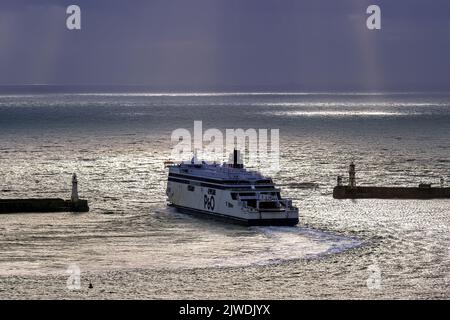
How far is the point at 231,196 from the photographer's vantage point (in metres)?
88.6

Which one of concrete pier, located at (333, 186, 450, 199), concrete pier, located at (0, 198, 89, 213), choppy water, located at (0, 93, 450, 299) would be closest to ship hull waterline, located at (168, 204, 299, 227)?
choppy water, located at (0, 93, 450, 299)

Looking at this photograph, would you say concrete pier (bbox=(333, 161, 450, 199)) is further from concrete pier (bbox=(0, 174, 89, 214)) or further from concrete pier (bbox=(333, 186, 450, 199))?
concrete pier (bbox=(0, 174, 89, 214))

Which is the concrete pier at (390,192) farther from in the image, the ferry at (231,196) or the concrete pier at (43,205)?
the concrete pier at (43,205)

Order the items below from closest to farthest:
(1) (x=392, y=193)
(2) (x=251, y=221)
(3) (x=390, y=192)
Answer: (2) (x=251, y=221) < (1) (x=392, y=193) < (3) (x=390, y=192)

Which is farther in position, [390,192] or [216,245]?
[390,192]

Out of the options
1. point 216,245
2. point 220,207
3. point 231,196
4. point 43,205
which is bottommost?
point 216,245

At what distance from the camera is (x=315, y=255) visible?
7275 centimetres

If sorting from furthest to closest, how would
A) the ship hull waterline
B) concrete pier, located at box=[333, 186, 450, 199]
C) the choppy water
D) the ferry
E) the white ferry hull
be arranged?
concrete pier, located at box=[333, 186, 450, 199], the ferry, the white ferry hull, the ship hull waterline, the choppy water

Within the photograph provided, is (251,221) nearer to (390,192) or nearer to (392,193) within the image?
(392,193)

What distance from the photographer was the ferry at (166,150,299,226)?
85938 millimetres

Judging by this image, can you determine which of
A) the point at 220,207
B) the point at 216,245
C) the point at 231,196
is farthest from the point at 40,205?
the point at 216,245

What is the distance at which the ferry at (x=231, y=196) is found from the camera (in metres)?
85.9

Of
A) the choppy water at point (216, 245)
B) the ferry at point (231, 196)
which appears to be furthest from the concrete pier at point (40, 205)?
the ferry at point (231, 196)
